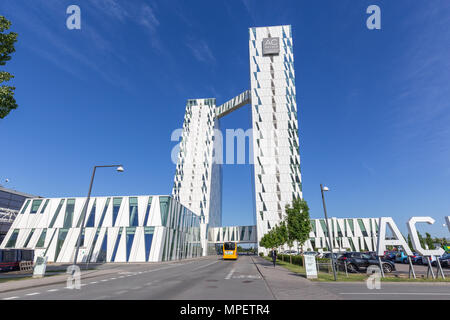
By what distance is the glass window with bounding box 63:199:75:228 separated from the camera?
4251cm

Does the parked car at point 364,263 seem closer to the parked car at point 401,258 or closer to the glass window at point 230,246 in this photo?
the parked car at point 401,258

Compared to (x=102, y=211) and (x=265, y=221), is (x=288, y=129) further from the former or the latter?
(x=102, y=211)

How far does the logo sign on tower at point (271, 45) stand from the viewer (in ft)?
289

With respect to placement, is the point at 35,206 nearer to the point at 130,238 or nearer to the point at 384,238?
the point at 130,238

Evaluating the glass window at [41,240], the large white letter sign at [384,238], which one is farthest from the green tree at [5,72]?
the glass window at [41,240]

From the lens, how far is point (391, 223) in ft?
58.8

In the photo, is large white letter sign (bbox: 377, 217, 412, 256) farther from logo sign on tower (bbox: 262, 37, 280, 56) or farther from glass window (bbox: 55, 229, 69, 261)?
logo sign on tower (bbox: 262, 37, 280, 56)

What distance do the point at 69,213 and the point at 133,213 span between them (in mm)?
11486

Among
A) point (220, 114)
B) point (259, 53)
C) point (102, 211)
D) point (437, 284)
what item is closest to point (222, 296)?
point (437, 284)

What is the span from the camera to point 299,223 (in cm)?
2928

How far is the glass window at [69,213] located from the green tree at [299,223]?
3566cm

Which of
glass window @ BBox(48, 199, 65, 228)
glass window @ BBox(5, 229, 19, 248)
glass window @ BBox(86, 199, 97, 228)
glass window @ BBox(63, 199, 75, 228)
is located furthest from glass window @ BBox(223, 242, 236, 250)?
glass window @ BBox(5, 229, 19, 248)

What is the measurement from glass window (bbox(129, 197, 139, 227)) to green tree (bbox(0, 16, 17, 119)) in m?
29.5

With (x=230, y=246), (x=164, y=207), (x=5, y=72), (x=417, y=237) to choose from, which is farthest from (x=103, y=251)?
(x=417, y=237)
